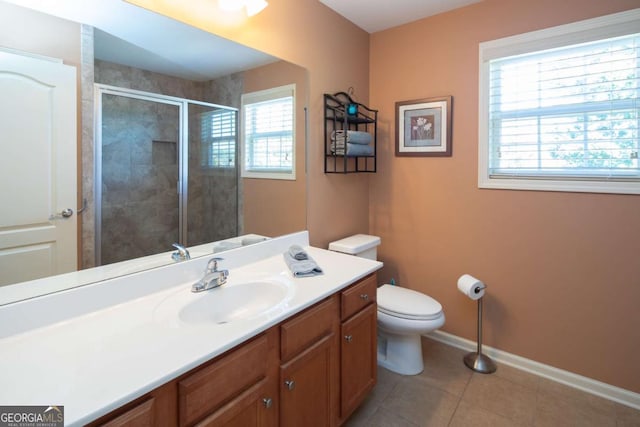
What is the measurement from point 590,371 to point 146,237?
101 inches

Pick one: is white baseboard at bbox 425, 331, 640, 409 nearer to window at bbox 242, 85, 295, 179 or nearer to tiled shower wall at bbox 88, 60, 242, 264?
window at bbox 242, 85, 295, 179

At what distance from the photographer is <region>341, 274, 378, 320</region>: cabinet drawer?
152 cm

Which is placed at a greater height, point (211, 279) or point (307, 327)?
point (211, 279)

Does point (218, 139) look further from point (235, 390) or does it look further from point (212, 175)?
point (235, 390)

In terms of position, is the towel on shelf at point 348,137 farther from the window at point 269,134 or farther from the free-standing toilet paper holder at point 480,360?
the free-standing toilet paper holder at point 480,360

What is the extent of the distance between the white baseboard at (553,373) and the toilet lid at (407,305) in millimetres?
564

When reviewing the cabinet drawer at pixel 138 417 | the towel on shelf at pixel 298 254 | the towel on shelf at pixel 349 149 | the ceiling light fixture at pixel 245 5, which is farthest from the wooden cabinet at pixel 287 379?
the ceiling light fixture at pixel 245 5

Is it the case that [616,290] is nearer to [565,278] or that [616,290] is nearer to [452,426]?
[565,278]

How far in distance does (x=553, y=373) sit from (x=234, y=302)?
2.06m

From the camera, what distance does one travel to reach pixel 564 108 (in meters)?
2.00

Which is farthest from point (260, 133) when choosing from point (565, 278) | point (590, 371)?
point (590, 371)

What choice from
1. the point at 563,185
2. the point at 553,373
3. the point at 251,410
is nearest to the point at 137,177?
the point at 251,410

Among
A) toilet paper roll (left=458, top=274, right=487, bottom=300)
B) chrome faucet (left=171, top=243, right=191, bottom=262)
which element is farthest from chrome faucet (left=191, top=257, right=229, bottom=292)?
toilet paper roll (left=458, top=274, right=487, bottom=300)

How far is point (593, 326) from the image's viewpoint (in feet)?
6.44
